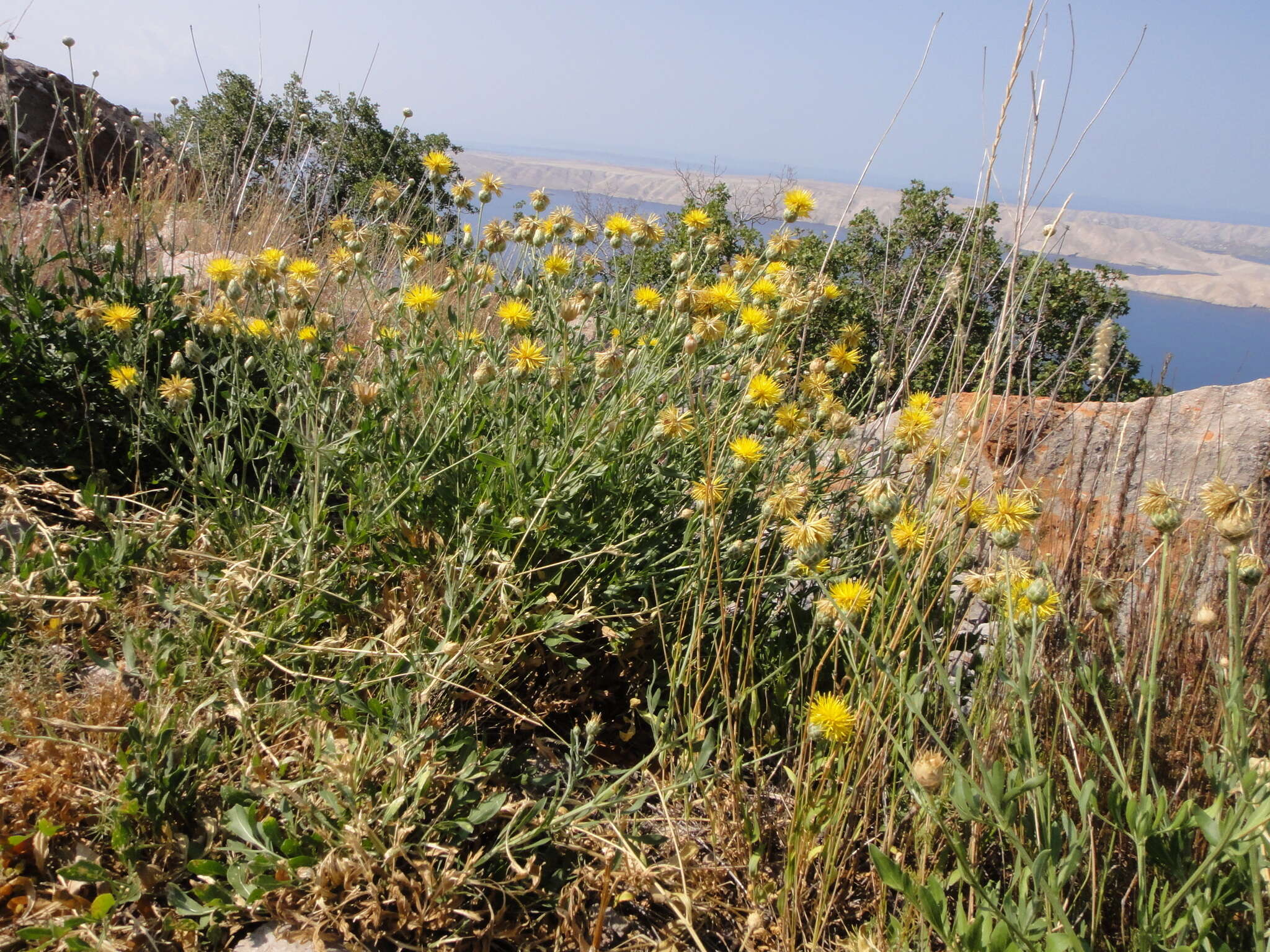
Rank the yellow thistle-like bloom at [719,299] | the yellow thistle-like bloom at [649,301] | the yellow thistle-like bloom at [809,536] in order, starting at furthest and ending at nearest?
the yellow thistle-like bloom at [649,301] → the yellow thistle-like bloom at [719,299] → the yellow thistle-like bloom at [809,536]

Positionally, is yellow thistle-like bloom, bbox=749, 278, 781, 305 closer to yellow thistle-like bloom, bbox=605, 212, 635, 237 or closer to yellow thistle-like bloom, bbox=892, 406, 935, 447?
yellow thistle-like bloom, bbox=605, 212, 635, 237

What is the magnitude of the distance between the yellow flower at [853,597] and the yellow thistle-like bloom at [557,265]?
133cm

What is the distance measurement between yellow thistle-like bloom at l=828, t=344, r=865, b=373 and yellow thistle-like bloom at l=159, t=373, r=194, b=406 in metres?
1.76

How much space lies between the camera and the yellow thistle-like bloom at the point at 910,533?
60.7 inches

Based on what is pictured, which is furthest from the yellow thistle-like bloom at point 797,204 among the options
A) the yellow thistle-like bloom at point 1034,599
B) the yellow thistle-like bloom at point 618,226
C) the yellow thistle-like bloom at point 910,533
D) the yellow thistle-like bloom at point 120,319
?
the yellow thistle-like bloom at point 120,319

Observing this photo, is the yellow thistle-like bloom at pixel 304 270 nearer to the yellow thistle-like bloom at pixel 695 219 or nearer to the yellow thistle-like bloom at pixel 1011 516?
→ the yellow thistle-like bloom at pixel 695 219

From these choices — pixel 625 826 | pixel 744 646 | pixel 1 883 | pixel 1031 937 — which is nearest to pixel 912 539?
pixel 744 646

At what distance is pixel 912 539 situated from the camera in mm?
1588

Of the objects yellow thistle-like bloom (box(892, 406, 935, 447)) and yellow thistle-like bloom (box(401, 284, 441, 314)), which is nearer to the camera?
yellow thistle-like bloom (box(892, 406, 935, 447))

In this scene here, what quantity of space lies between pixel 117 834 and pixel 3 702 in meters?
0.46

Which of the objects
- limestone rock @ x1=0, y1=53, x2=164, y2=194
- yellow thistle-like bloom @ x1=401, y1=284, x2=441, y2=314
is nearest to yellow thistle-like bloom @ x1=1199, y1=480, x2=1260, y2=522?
yellow thistle-like bloom @ x1=401, y1=284, x2=441, y2=314

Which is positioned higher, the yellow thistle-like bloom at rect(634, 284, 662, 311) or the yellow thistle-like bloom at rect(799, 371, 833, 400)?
the yellow thistle-like bloom at rect(634, 284, 662, 311)

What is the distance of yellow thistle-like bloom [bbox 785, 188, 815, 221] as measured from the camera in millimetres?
2777

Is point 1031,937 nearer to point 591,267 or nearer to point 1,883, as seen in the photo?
point 1,883
